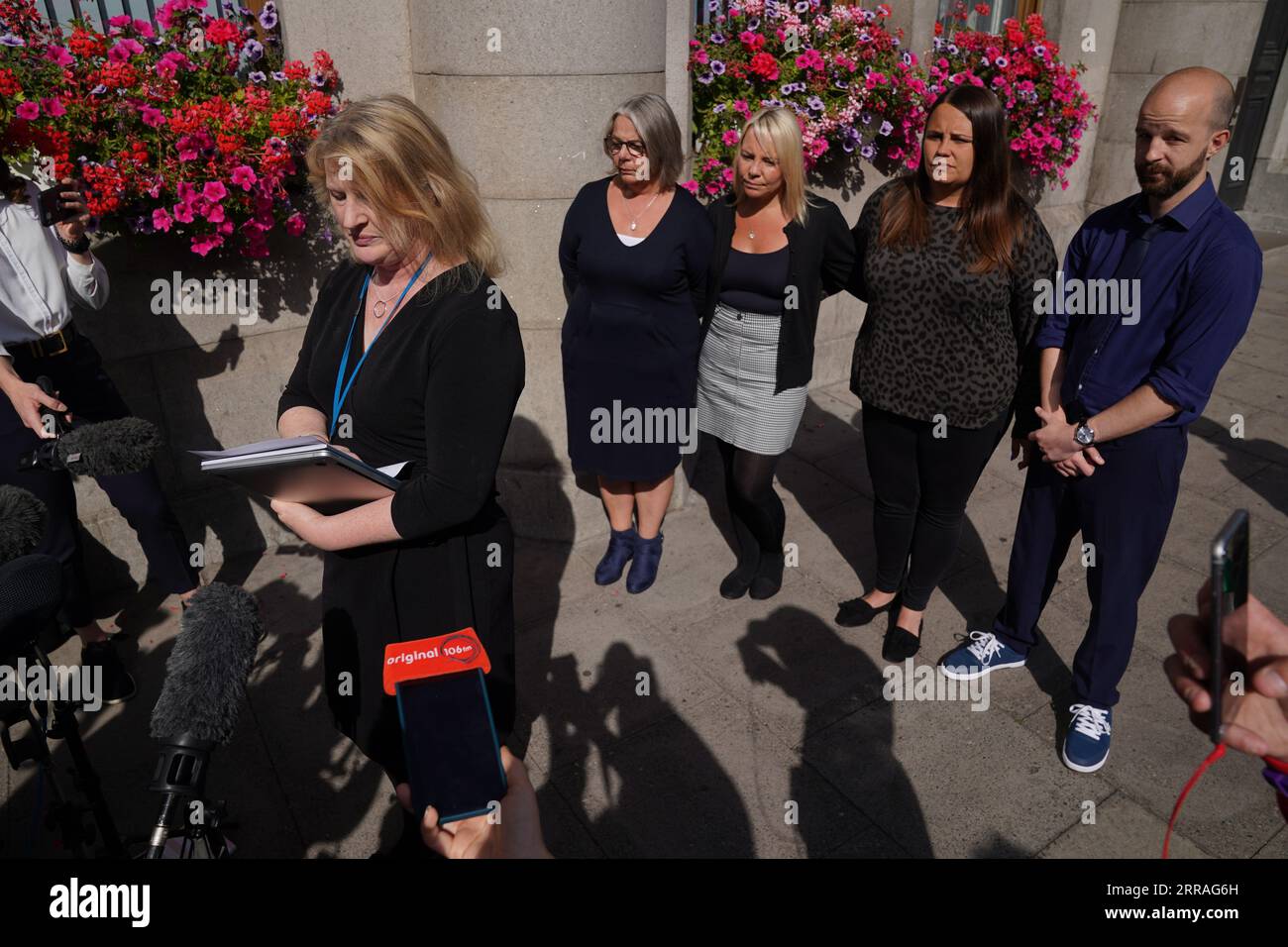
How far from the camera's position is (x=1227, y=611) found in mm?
1398

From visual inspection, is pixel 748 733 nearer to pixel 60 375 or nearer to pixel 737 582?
pixel 737 582

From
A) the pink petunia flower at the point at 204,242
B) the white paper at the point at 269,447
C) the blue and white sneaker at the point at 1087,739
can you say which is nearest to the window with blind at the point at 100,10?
the pink petunia flower at the point at 204,242

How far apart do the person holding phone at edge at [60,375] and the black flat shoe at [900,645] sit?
10.5ft

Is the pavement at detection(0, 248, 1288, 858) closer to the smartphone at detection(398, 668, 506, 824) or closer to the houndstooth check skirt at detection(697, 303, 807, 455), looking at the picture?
the houndstooth check skirt at detection(697, 303, 807, 455)

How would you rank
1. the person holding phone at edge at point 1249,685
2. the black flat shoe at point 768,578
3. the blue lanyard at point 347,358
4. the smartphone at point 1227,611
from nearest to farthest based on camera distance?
1. the smartphone at point 1227,611
2. the person holding phone at edge at point 1249,685
3. the blue lanyard at point 347,358
4. the black flat shoe at point 768,578

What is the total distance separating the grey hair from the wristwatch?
1.99 m

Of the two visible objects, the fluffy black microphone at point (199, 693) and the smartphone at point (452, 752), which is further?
the smartphone at point (452, 752)

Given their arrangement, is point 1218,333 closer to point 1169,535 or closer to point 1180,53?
point 1169,535

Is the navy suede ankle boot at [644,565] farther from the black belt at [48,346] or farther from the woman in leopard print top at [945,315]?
the black belt at [48,346]

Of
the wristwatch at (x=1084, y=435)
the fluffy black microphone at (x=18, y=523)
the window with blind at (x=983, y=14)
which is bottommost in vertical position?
the wristwatch at (x=1084, y=435)

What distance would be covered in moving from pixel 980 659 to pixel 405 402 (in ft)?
9.17

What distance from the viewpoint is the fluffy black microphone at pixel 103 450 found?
2348 mm
